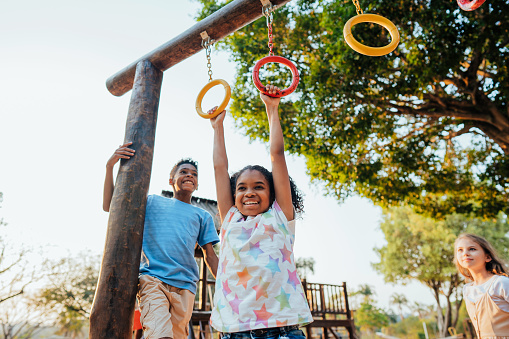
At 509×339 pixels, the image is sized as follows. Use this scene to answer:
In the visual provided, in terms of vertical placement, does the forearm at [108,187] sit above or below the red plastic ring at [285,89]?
below

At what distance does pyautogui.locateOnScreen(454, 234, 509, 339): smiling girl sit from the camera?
8.73ft

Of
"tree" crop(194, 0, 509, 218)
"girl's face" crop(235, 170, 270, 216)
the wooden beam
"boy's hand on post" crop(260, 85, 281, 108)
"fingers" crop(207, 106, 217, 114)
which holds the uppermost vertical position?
"tree" crop(194, 0, 509, 218)

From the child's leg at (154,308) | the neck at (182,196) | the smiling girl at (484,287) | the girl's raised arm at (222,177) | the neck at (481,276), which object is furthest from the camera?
the neck at (182,196)

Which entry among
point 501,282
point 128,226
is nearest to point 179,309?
point 128,226

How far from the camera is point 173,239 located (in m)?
2.71

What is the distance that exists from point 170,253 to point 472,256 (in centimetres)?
252

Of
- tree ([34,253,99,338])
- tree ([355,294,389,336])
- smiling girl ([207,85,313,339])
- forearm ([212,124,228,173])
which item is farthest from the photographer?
tree ([355,294,389,336])

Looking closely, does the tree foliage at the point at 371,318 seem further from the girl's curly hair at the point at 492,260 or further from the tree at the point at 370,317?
the girl's curly hair at the point at 492,260

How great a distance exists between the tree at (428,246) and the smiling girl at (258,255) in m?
19.6

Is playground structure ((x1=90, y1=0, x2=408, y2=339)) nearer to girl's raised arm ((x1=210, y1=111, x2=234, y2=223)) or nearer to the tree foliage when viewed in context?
girl's raised arm ((x1=210, y1=111, x2=234, y2=223))

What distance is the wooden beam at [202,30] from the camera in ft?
10.2

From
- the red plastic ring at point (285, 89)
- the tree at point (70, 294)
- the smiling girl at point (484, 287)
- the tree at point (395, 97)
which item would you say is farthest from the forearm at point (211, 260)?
the tree at point (70, 294)

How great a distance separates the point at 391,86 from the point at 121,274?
6.47 meters

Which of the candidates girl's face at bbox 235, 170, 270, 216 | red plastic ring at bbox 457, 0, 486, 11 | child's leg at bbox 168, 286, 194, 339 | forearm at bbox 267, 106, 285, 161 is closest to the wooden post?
child's leg at bbox 168, 286, 194, 339
